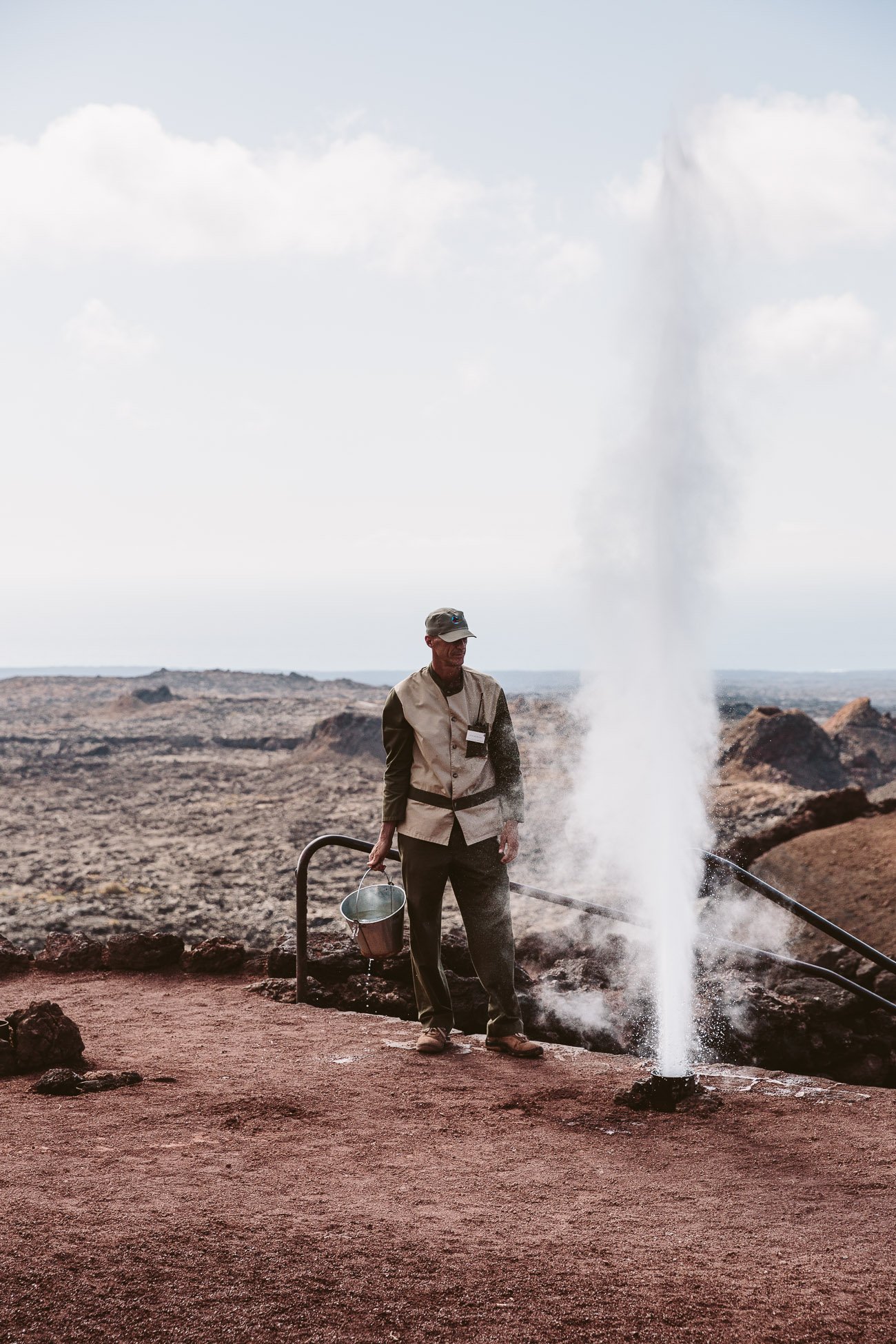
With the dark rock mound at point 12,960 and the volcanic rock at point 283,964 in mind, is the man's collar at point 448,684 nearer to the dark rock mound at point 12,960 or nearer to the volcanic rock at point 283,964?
the volcanic rock at point 283,964

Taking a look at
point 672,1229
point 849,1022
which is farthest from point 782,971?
point 672,1229

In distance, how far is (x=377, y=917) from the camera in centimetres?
545

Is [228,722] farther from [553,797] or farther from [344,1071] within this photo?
[344,1071]

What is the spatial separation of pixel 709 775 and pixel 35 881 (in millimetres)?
13909

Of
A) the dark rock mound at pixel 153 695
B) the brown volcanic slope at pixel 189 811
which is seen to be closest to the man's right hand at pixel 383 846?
the brown volcanic slope at pixel 189 811

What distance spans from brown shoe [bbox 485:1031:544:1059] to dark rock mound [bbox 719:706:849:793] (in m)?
19.9

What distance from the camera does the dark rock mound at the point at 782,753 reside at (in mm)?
24484

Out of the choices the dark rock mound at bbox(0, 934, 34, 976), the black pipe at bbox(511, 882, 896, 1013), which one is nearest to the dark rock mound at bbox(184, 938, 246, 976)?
the dark rock mound at bbox(0, 934, 34, 976)

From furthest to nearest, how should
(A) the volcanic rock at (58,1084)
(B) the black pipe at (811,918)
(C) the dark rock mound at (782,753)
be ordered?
(C) the dark rock mound at (782,753), (B) the black pipe at (811,918), (A) the volcanic rock at (58,1084)

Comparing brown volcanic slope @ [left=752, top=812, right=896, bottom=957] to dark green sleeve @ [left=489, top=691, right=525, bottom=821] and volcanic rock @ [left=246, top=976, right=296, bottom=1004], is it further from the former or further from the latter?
dark green sleeve @ [left=489, top=691, right=525, bottom=821]

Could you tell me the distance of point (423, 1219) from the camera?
308 cm

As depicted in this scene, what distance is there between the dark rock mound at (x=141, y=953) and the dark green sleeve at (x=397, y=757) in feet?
8.87

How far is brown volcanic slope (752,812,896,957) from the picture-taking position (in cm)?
938

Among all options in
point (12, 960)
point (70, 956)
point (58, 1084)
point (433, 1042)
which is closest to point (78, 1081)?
point (58, 1084)
